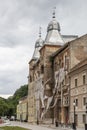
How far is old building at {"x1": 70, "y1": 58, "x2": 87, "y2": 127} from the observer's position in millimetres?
60378

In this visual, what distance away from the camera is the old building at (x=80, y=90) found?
198 feet

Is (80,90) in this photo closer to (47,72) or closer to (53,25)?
(47,72)

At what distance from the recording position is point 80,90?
62.3 meters

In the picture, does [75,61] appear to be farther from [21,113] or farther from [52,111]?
[21,113]

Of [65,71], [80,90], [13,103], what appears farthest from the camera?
[13,103]

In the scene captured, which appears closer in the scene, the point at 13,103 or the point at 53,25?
the point at 53,25

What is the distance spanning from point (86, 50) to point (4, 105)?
101m

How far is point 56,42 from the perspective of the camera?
89375mm

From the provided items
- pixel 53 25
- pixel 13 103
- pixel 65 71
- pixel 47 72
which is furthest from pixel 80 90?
pixel 13 103

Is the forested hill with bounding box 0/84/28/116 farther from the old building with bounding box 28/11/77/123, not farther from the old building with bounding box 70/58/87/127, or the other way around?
the old building with bounding box 70/58/87/127

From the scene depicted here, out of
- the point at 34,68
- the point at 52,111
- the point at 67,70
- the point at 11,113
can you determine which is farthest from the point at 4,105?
the point at 67,70

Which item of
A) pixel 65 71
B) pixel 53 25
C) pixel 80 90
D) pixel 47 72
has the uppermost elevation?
pixel 53 25

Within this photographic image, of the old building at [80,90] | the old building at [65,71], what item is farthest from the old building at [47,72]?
the old building at [80,90]

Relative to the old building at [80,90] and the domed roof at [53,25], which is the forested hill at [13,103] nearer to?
the domed roof at [53,25]
